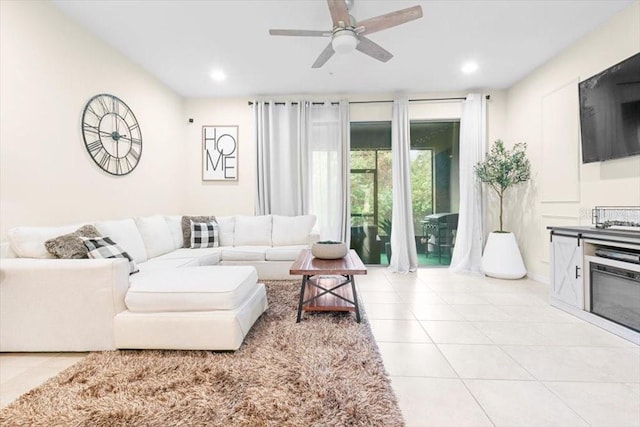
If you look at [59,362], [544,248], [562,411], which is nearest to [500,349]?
[562,411]

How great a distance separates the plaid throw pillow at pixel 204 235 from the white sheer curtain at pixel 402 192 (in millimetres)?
2662

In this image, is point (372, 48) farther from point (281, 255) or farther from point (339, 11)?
point (281, 255)

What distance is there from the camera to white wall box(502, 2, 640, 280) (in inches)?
107

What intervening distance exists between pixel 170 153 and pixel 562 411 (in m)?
4.98

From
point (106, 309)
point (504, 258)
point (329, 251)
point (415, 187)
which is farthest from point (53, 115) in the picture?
point (504, 258)

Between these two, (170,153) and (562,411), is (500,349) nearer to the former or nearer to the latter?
(562,411)

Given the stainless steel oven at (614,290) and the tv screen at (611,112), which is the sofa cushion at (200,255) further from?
the tv screen at (611,112)

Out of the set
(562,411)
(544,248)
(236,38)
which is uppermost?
(236,38)

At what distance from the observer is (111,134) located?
11.0 feet

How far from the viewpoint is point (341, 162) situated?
470cm

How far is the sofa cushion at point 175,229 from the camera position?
12.8 ft

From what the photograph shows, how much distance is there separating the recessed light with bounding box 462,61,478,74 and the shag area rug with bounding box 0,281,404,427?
3564mm

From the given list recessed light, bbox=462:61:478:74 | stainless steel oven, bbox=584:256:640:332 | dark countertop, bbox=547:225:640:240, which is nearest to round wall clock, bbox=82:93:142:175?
recessed light, bbox=462:61:478:74

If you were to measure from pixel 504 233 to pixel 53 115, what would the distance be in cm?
525
